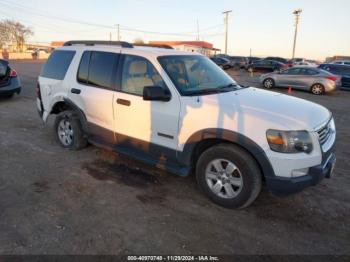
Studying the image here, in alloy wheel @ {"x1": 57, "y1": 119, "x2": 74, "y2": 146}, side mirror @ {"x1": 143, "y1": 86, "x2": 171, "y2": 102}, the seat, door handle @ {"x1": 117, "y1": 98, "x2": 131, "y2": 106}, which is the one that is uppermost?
the seat

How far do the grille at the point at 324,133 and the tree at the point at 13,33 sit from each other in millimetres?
83322

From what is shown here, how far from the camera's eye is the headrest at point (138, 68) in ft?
14.2

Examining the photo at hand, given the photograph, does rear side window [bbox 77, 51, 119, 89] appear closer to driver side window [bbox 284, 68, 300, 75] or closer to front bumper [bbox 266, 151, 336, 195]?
front bumper [bbox 266, 151, 336, 195]

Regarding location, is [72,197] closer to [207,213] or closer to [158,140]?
[158,140]

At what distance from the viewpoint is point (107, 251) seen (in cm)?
294

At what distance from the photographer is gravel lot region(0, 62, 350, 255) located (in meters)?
3.06

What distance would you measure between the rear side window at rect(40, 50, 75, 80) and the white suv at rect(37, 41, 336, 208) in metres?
0.04

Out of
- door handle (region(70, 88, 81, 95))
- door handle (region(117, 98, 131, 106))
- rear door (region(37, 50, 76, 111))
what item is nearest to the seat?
door handle (region(117, 98, 131, 106))

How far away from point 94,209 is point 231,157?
1.77 metres

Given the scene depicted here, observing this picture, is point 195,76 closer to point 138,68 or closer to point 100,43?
point 138,68

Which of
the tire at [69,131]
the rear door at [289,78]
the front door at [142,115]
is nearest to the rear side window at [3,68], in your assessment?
the tire at [69,131]

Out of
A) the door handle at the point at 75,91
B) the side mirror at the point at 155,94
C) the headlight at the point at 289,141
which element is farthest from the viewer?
the door handle at the point at 75,91

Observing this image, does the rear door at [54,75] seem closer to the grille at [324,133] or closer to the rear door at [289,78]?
the grille at [324,133]

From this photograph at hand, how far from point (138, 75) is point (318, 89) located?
14.6 metres
